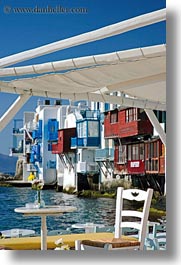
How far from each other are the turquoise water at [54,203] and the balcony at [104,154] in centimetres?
28

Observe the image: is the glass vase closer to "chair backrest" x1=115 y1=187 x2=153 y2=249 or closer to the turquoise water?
the turquoise water

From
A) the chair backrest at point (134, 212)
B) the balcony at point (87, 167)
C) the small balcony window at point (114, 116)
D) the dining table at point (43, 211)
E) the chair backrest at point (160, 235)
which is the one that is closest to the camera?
the chair backrest at point (134, 212)

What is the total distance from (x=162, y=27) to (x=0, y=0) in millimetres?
896

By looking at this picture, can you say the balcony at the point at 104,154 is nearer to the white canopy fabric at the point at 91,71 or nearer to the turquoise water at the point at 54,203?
the turquoise water at the point at 54,203

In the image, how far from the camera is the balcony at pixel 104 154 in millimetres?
3695

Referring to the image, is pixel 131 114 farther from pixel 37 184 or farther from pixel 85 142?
pixel 37 184

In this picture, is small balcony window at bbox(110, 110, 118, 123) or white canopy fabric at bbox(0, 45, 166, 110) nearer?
white canopy fabric at bbox(0, 45, 166, 110)

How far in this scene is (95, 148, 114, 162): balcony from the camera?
145 inches

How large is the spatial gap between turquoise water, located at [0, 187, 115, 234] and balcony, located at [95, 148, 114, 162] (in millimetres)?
281

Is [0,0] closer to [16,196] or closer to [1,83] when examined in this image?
[1,83]

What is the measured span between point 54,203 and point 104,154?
0.46 metres

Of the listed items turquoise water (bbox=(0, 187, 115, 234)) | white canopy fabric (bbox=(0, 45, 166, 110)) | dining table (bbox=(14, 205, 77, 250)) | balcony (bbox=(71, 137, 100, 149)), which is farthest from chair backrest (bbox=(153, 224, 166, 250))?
white canopy fabric (bbox=(0, 45, 166, 110))

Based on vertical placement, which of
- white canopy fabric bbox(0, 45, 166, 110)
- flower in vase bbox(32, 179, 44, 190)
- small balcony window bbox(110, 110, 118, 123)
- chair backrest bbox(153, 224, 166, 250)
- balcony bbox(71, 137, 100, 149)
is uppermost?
white canopy fabric bbox(0, 45, 166, 110)

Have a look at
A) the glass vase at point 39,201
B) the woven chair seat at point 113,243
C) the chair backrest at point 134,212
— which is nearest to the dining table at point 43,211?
the glass vase at point 39,201
